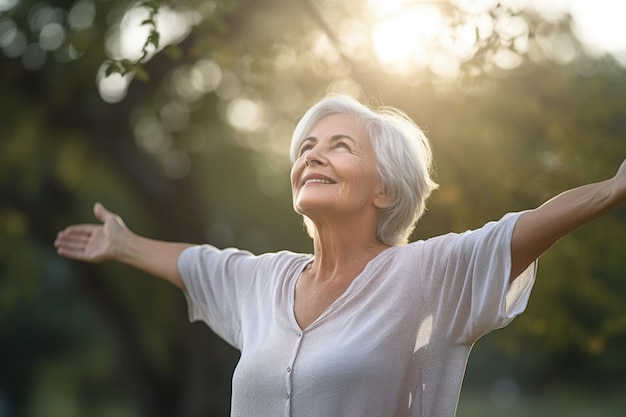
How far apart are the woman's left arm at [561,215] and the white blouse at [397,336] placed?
0.13 feet

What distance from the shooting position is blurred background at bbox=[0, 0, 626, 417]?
203 inches

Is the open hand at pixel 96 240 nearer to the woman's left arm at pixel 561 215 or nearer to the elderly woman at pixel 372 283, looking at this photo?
the elderly woman at pixel 372 283

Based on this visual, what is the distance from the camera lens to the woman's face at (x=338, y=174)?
2.70m

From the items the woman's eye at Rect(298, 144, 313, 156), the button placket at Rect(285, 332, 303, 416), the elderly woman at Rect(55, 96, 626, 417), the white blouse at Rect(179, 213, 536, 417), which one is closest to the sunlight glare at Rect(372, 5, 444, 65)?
the elderly woman at Rect(55, 96, 626, 417)

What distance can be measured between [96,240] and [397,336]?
60.0 inches

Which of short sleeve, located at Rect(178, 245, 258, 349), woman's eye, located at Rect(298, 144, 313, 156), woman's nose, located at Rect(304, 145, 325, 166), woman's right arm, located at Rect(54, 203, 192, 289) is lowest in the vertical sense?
short sleeve, located at Rect(178, 245, 258, 349)

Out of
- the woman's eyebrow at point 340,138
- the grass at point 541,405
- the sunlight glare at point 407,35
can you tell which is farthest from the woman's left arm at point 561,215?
the grass at point 541,405

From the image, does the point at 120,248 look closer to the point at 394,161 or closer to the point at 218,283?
the point at 218,283

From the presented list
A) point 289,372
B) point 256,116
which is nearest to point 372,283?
point 289,372

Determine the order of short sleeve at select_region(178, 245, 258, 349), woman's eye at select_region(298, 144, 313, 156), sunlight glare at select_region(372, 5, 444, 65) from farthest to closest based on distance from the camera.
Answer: sunlight glare at select_region(372, 5, 444, 65)
short sleeve at select_region(178, 245, 258, 349)
woman's eye at select_region(298, 144, 313, 156)

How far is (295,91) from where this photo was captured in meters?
8.98

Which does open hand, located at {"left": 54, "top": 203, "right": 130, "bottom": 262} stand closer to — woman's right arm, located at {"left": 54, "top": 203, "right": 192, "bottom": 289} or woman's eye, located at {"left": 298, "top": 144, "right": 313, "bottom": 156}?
woman's right arm, located at {"left": 54, "top": 203, "right": 192, "bottom": 289}

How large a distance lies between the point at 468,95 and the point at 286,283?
3.88 meters

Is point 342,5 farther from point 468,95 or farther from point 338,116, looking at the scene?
point 338,116
